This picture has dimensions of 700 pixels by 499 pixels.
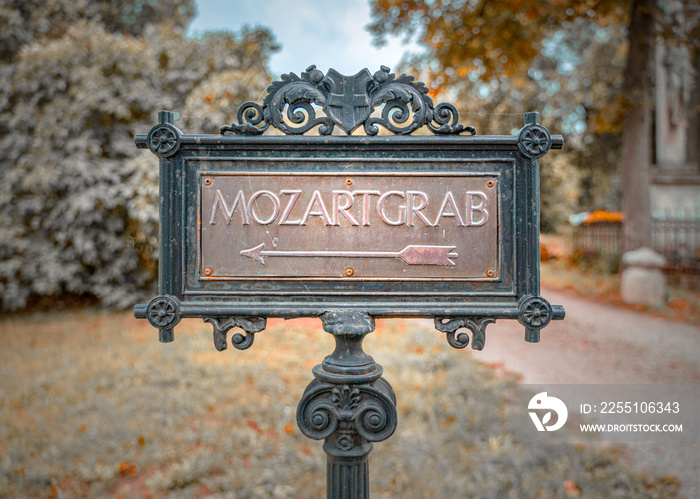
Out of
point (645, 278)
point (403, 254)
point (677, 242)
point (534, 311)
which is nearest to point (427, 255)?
point (403, 254)

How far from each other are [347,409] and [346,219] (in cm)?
57

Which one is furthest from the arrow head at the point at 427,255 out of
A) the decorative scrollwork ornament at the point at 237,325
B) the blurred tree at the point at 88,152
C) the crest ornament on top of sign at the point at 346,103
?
the blurred tree at the point at 88,152

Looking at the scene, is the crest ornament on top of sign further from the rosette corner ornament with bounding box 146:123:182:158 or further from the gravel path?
the gravel path

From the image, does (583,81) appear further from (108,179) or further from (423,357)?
(108,179)

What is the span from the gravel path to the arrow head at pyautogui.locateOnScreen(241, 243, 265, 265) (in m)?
2.94

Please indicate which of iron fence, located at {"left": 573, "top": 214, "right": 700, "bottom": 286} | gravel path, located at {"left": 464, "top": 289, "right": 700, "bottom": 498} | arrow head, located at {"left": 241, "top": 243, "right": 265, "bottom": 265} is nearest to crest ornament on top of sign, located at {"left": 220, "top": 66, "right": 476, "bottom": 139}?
arrow head, located at {"left": 241, "top": 243, "right": 265, "bottom": 265}

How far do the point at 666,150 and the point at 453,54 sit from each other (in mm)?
7110

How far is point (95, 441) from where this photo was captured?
133 inches

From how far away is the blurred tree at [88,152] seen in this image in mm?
6918

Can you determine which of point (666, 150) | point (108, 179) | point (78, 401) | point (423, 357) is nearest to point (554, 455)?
point (423, 357)

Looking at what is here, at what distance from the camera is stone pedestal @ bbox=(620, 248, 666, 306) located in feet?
26.6

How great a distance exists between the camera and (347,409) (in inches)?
58.9

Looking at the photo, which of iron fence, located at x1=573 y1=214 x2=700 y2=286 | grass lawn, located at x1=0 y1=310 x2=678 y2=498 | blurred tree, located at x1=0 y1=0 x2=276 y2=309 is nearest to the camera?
grass lawn, located at x1=0 y1=310 x2=678 y2=498

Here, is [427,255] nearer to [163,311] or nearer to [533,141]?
[533,141]
